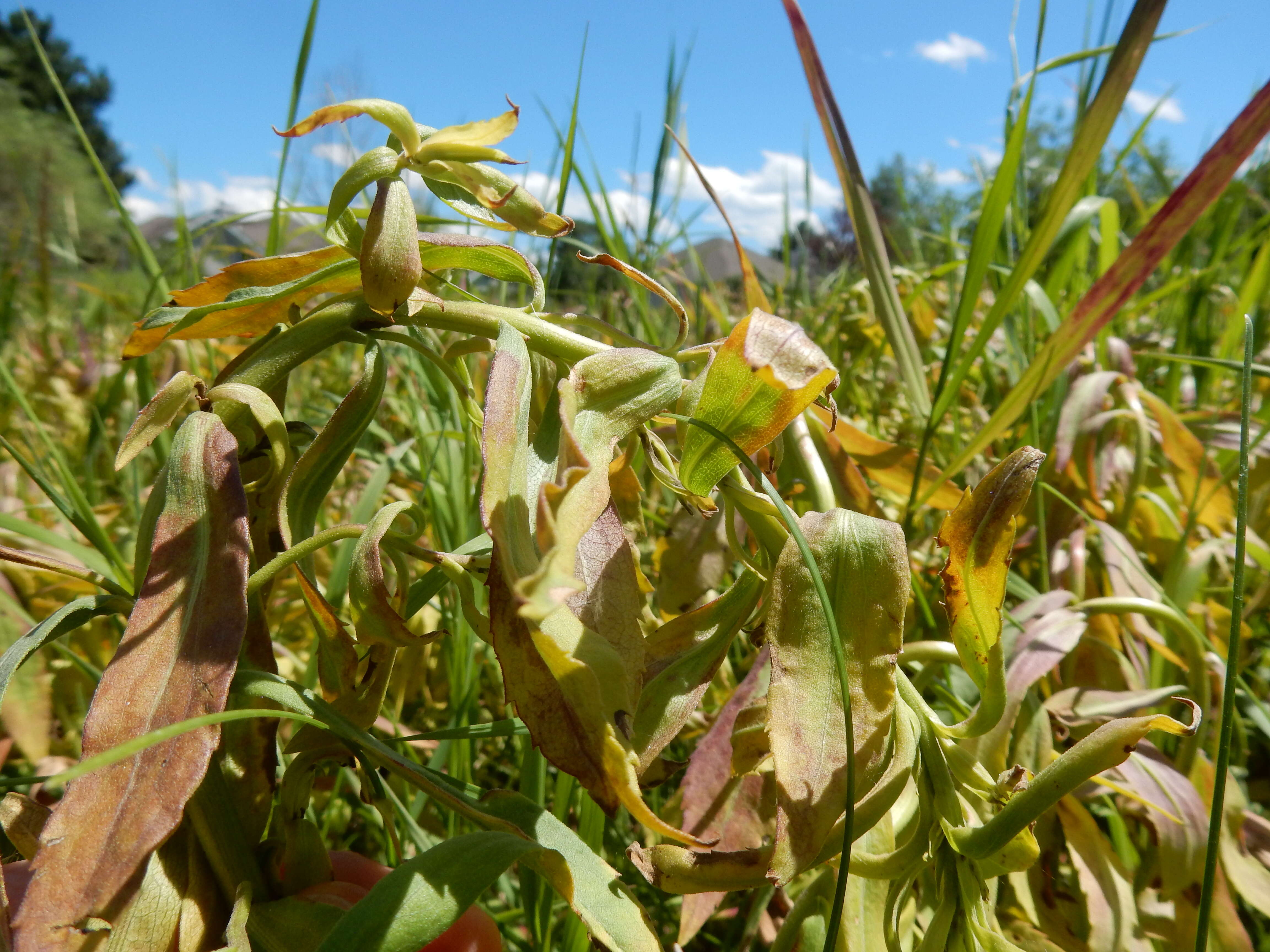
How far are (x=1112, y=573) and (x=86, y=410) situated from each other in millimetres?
1546

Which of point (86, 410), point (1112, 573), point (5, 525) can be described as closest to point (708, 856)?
point (5, 525)

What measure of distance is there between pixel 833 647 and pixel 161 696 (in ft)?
0.79

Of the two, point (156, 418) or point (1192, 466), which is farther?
point (1192, 466)

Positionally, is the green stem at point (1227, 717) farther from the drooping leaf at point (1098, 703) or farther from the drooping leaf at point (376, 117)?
the drooping leaf at point (376, 117)

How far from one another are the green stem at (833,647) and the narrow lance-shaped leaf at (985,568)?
0.06 meters

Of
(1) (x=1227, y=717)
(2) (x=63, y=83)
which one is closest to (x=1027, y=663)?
(1) (x=1227, y=717)

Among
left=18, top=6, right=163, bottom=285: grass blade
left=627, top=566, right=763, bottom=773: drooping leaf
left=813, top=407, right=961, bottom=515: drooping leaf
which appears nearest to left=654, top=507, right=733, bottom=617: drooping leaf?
left=813, top=407, right=961, bottom=515: drooping leaf

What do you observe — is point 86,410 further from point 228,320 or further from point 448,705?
point 228,320

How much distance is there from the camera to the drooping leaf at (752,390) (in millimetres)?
303

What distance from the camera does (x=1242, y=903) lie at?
2.24 ft

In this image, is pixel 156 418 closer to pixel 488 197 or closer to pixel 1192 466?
pixel 488 197

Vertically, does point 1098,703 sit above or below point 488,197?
below

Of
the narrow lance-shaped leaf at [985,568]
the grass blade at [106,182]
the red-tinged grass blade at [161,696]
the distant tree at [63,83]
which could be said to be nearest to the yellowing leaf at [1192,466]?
the narrow lance-shaped leaf at [985,568]

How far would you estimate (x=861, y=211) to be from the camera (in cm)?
65
